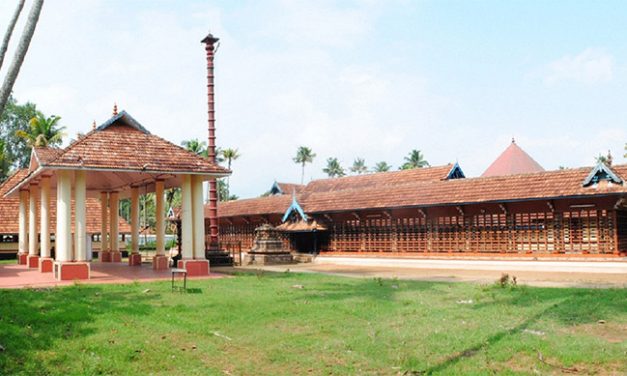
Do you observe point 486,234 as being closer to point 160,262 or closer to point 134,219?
point 160,262

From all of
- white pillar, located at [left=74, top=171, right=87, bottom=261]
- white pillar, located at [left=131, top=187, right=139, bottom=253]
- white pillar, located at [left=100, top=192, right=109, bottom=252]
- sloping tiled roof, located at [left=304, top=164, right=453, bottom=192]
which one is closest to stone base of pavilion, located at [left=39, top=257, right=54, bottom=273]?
white pillar, located at [left=74, top=171, right=87, bottom=261]

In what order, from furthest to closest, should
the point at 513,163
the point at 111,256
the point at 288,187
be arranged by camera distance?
the point at 288,187
the point at 513,163
the point at 111,256

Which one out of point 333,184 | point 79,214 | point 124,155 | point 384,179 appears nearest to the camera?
point 79,214

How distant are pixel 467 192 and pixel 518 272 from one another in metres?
4.50

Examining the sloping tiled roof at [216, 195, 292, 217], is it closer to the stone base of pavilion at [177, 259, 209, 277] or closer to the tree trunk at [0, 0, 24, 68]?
the stone base of pavilion at [177, 259, 209, 277]

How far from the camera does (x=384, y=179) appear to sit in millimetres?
35906

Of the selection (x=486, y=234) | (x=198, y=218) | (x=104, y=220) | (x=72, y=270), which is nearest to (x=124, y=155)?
(x=198, y=218)

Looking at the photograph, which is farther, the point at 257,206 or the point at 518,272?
the point at 257,206

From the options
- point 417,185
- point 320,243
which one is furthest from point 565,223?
point 320,243

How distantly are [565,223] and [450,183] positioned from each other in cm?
532

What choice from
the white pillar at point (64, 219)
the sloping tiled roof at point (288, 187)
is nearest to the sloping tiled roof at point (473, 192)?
the white pillar at point (64, 219)

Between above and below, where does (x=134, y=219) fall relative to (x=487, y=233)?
above

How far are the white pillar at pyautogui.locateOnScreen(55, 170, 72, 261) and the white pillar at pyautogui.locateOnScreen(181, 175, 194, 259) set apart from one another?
Answer: 10.3 feet

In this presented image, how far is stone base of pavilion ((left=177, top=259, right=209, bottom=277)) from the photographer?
17.5 m
